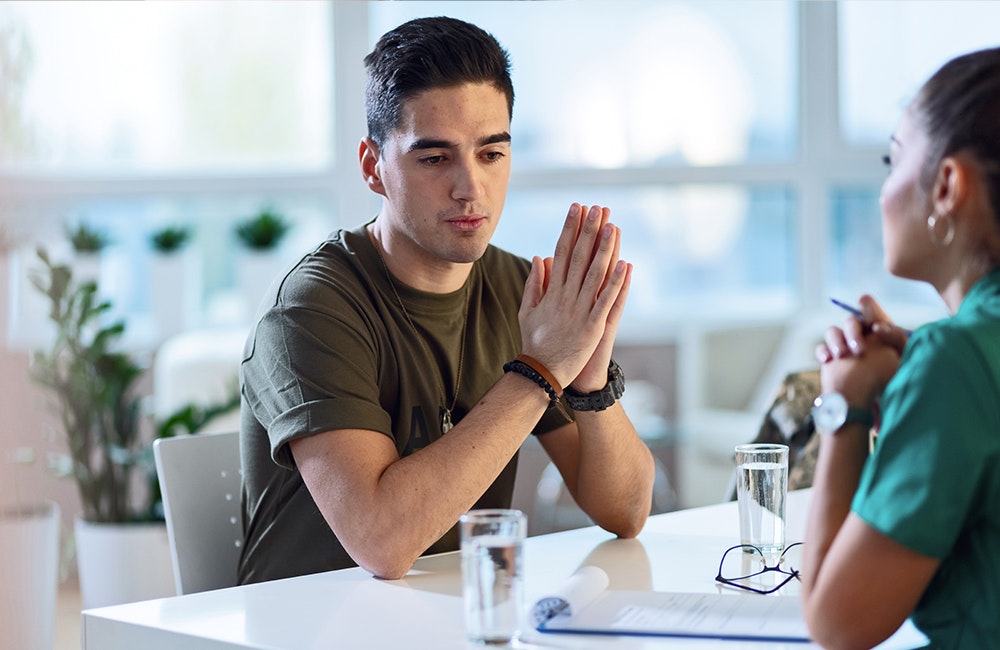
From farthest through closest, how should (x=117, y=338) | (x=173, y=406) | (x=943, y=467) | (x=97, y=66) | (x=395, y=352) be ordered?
(x=97, y=66) → (x=173, y=406) → (x=117, y=338) → (x=395, y=352) → (x=943, y=467)

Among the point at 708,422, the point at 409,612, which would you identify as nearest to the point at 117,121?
the point at 708,422

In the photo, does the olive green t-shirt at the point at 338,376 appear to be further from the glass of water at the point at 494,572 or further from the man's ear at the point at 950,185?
the man's ear at the point at 950,185

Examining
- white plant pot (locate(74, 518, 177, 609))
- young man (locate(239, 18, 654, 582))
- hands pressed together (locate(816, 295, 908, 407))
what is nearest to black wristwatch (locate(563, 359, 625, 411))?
young man (locate(239, 18, 654, 582))

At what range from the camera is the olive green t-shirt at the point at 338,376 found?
5.34ft

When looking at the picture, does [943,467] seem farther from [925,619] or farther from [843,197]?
[843,197]

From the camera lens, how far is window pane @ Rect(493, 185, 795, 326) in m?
4.73

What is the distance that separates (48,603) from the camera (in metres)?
3.05

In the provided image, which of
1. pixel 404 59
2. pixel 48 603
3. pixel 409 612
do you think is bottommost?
pixel 48 603

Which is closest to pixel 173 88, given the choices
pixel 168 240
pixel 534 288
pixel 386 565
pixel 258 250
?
pixel 168 240

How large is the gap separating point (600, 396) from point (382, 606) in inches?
20.9

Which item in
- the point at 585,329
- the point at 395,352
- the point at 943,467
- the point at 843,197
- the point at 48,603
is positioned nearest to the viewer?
the point at 943,467

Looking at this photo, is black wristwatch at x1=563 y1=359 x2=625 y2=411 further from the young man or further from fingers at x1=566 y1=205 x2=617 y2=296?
fingers at x1=566 y1=205 x2=617 y2=296

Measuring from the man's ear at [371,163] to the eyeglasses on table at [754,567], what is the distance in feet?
2.53

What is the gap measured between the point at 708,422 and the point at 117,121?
2.27 meters
